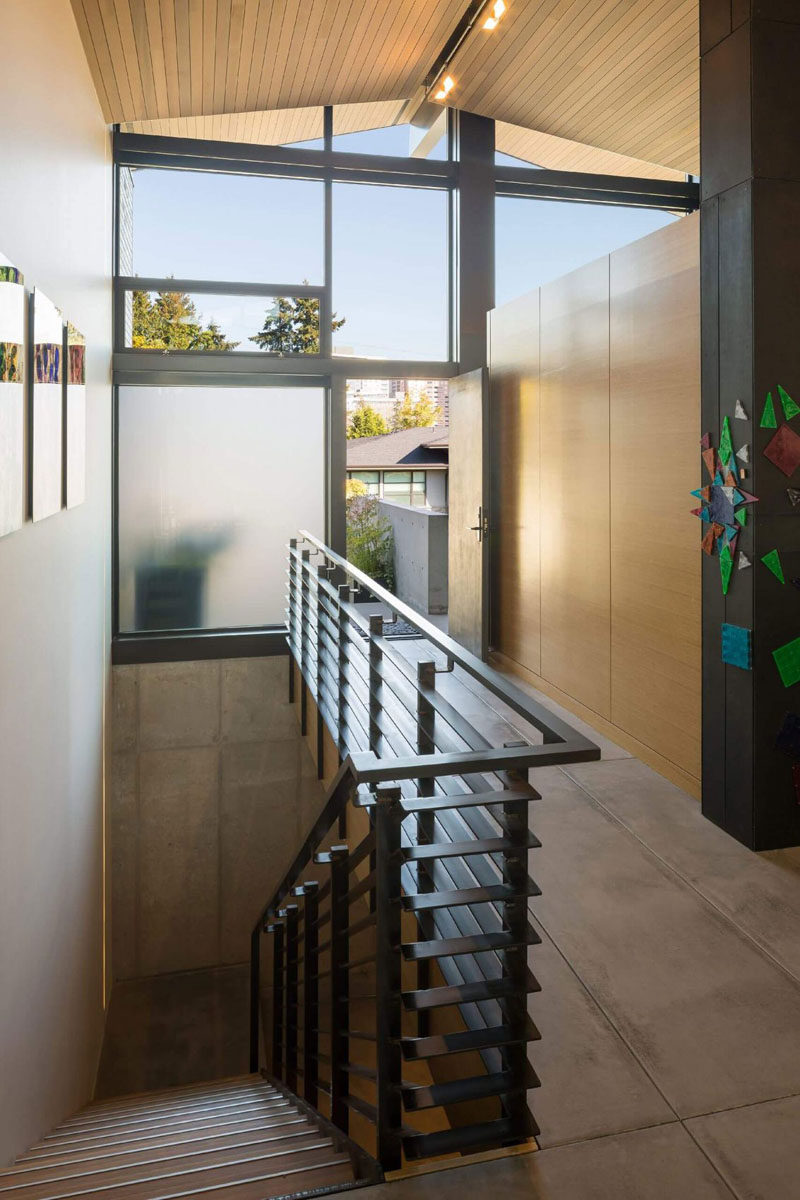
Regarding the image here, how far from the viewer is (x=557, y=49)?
5.88 metres

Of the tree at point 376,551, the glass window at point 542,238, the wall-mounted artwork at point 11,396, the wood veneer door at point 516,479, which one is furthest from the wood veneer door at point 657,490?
the tree at point 376,551

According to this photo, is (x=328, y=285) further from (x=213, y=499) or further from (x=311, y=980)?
(x=311, y=980)

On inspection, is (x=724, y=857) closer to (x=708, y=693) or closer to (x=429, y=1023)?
(x=708, y=693)

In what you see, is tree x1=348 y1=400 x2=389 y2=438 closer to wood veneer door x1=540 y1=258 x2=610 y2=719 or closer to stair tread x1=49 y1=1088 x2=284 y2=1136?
wood veneer door x1=540 y1=258 x2=610 y2=719

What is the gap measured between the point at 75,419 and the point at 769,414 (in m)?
2.83

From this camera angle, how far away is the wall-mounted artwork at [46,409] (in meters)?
2.74

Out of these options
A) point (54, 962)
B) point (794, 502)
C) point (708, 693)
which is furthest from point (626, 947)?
point (54, 962)

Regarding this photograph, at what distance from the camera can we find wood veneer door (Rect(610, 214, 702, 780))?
4.14m

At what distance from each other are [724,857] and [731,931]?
59 centimetres

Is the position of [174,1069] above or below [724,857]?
below

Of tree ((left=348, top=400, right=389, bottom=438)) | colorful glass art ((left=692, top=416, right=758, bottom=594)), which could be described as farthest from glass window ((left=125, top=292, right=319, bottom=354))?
tree ((left=348, top=400, right=389, bottom=438))

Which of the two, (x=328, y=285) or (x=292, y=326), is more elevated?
(x=328, y=285)

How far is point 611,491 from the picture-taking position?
491 cm

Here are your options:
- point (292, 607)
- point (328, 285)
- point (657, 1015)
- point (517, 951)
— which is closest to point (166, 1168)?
point (517, 951)
